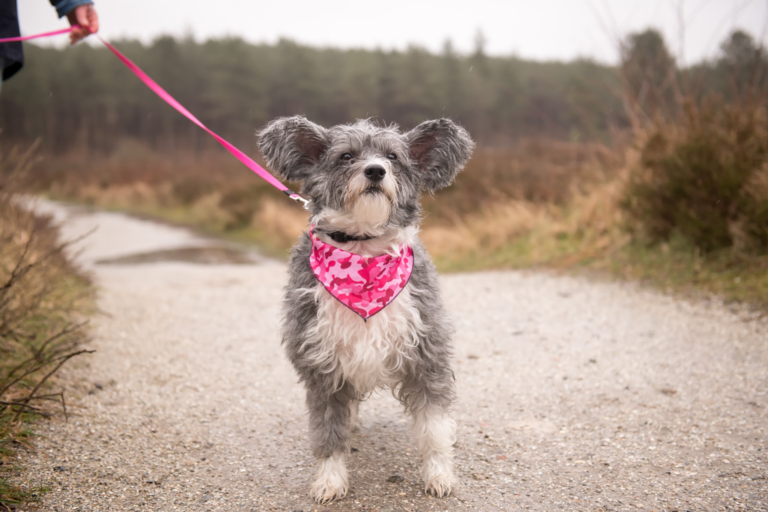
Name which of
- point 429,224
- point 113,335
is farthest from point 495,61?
point 113,335

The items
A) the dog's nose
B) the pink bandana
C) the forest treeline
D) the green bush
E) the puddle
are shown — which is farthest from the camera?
the forest treeline

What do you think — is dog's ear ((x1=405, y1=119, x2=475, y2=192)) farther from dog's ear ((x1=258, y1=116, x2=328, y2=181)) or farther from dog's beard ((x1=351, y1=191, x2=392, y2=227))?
dog's ear ((x1=258, y1=116, x2=328, y2=181))

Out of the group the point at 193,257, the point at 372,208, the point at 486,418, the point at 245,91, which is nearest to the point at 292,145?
the point at 372,208

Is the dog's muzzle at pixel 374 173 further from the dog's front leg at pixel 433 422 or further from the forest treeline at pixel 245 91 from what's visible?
the forest treeline at pixel 245 91

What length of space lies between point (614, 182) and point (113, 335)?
7.98 metres

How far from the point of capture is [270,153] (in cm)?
299

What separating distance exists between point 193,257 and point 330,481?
38.9 ft

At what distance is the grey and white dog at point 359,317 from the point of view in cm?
288

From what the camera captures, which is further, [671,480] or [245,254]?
[245,254]

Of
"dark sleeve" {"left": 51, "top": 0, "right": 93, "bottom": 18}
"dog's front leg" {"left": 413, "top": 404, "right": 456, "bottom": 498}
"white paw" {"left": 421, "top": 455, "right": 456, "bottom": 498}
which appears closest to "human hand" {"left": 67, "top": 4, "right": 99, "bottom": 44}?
"dark sleeve" {"left": 51, "top": 0, "right": 93, "bottom": 18}

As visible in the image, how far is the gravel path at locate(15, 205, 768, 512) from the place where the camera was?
2959 millimetres

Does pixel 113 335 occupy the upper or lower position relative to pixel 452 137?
lower

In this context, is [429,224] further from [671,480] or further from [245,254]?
[671,480]

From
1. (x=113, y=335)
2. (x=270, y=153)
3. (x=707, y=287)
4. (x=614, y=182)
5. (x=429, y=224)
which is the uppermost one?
(x=270, y=153)
